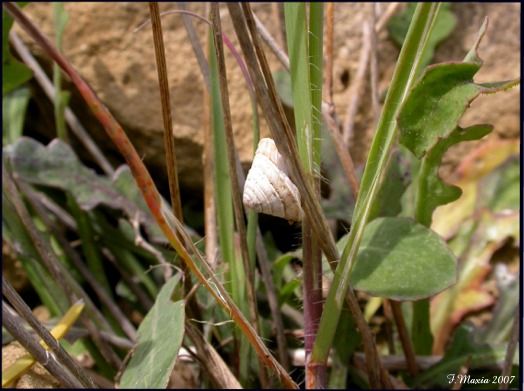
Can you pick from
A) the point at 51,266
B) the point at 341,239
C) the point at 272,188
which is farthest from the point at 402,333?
the point at 51,266

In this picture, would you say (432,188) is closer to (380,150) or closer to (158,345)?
(380,150)

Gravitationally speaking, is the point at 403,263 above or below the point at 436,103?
below

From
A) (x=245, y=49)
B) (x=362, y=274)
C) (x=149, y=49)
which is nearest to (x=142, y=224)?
(x=149, y=49)

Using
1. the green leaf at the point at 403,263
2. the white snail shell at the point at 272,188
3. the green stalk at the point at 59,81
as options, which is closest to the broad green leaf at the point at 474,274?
the green leaf at the point at 403,263

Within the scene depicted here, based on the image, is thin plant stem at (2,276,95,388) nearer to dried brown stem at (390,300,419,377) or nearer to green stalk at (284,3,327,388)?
green stalk at (284,3,327,388)

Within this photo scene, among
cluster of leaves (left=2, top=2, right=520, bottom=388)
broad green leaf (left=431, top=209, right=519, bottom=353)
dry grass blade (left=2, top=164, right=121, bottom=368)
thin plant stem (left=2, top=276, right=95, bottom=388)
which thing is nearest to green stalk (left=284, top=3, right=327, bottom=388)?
cluster of leaves (left=2, top=2, right=520, bottom=388)

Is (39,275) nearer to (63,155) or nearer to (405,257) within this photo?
(63,155)

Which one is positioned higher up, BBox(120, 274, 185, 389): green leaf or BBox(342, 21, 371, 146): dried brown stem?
BBox(342, 21, 371, 146): dried brown stem
